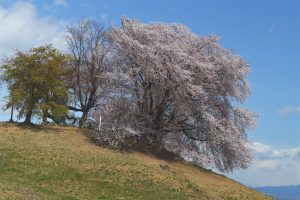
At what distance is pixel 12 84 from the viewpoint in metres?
50.9

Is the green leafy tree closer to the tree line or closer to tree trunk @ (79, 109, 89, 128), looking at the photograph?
the tree line

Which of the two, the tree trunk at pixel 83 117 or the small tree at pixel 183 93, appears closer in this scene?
the small tree at pixel 183 93

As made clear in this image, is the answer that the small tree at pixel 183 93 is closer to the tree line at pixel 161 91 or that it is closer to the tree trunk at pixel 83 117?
the tree line at pixel 161 91

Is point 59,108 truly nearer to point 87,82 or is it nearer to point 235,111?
point 87,82

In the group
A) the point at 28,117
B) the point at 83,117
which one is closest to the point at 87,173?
the point at 28,117

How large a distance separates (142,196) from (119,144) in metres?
11.6

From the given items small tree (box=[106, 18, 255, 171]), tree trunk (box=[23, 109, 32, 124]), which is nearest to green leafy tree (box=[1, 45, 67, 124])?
tree trunk (box=[23, 109, 32, 124])

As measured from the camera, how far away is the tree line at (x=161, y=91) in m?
48.7

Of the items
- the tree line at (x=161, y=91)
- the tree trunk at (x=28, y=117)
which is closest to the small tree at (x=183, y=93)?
the tree line at (x=161, y=91)

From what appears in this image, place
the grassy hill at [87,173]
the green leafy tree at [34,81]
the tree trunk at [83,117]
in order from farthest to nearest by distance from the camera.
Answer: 1. the tree trunk at [83,117]
2. the green leafy tree at [34,81]
3. the grassy hill at [87,173]

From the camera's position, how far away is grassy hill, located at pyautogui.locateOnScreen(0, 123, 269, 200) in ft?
113

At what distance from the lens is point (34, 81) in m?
47.9

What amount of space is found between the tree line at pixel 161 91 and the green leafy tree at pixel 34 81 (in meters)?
0.09

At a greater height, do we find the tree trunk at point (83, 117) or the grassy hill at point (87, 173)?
the tree trunk at point (83, 117)
